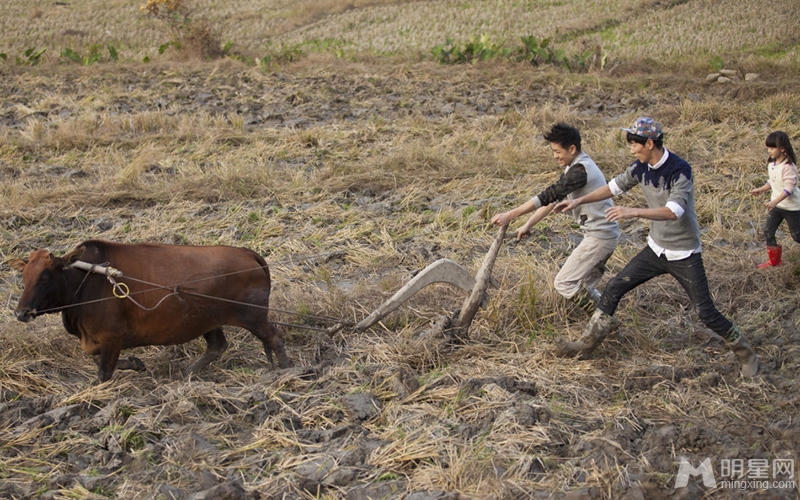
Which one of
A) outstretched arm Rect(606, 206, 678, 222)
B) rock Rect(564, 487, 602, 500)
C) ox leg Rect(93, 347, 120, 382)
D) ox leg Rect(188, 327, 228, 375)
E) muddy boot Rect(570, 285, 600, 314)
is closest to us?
rock Rect(564, 487, 602, 500)

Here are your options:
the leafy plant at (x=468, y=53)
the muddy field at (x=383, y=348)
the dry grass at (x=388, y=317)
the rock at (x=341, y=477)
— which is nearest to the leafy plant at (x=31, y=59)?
the dry grass at (x=388, y=317)

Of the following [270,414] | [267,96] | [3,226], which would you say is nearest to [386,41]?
[267,96]

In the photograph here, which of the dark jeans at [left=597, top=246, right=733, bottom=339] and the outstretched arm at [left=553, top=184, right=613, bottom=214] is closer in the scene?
the dark jeans at [left=597, top=246, right=733, bottom=339]

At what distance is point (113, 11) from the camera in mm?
28312

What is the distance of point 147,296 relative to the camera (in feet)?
16.5

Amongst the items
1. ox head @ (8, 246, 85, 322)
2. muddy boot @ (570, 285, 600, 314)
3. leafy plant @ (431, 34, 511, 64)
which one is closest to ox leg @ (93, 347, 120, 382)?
ox head @ (8, 246, 85, 322)

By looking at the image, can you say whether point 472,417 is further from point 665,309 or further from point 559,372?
point 665,309

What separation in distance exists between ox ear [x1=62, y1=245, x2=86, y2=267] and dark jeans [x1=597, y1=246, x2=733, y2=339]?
3.41 meters

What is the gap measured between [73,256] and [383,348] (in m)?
2.08

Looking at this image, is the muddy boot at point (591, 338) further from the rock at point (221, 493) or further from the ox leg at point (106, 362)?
the ox leg at point (106, 362)

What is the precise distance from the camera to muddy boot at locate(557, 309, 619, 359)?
5055 mm

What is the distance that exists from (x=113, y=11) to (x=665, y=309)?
27.1 m

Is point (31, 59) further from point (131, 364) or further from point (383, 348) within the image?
point (383, 348)

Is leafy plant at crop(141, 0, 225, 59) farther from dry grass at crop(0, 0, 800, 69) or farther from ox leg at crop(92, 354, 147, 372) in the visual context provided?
ox leg at crop(92, 354, 147, 372)
